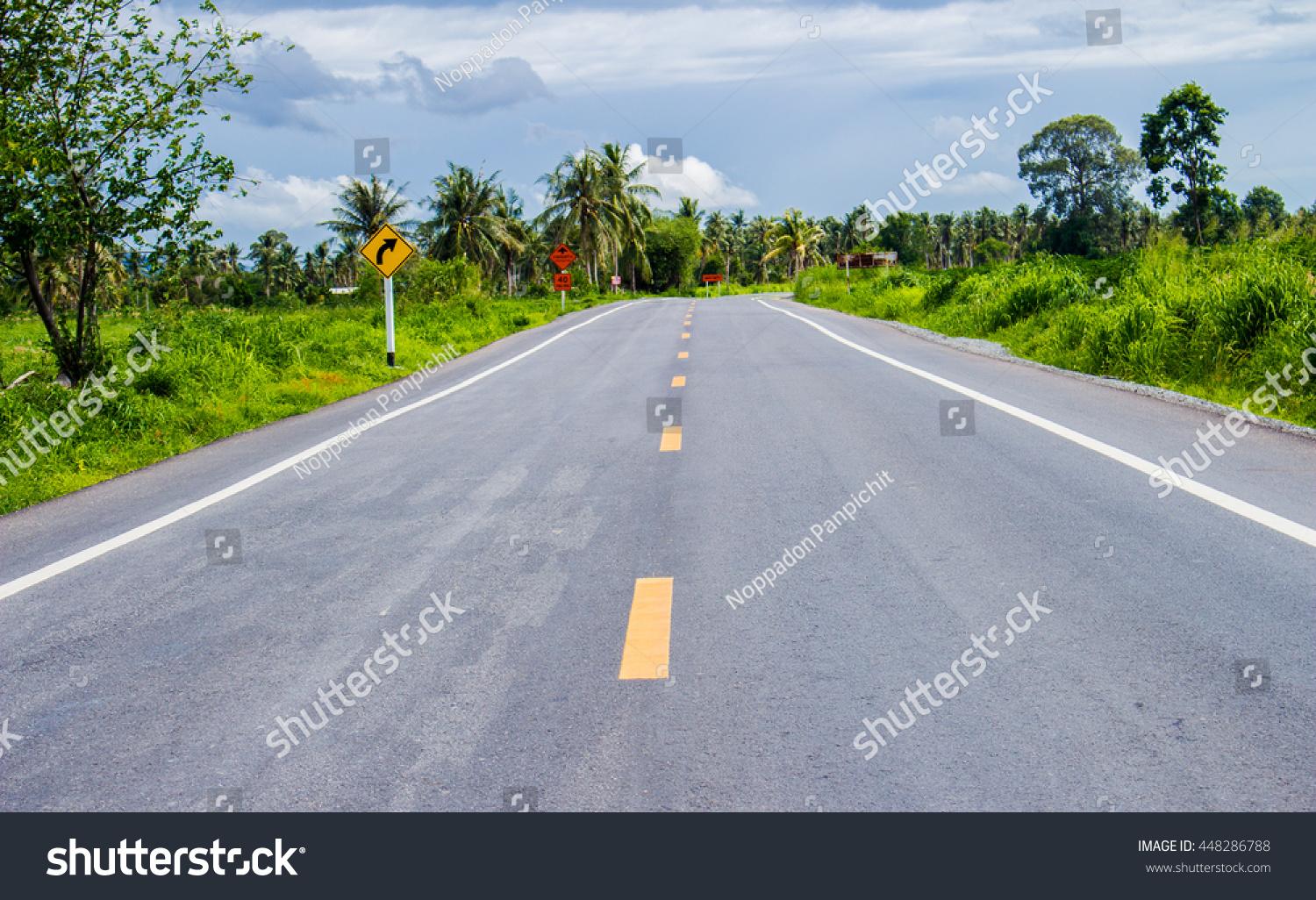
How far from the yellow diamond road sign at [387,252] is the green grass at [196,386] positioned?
1.64 meters

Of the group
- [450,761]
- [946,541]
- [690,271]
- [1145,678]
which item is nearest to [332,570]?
[450,761]

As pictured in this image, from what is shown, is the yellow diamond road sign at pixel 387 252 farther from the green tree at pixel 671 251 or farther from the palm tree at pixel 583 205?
the green tree at pixel 671 251

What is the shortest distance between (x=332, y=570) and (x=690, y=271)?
101 metres

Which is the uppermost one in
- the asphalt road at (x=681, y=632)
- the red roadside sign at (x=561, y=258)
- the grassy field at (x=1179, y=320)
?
the red roadside sign at (x=561, y=258)

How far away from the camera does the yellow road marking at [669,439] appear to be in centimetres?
817

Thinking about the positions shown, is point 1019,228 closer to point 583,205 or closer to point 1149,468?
point 583,205

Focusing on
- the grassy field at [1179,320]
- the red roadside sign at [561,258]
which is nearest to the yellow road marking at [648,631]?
the grassy field at [1179,320]

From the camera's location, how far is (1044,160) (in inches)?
3258

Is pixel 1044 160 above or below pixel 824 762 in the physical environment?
above

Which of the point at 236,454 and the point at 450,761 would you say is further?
the point at 236,454

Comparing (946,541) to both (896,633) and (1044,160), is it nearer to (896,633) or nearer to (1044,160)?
(896,633)

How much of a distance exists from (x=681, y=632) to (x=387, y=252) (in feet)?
46.6

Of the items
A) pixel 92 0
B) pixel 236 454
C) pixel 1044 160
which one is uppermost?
pixel 1044 160
